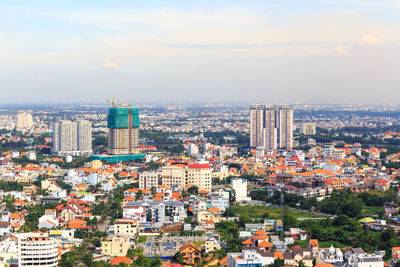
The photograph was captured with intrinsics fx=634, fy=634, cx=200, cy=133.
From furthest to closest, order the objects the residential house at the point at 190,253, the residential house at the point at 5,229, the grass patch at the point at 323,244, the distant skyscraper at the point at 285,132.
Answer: the distant skyscraper at the point at 285,132, the residential house at the point at 5,229, the grass patch at the point at 323,244, the residential house at the point at 190,253

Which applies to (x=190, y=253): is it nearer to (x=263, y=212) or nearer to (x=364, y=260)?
(x=364, y=260)

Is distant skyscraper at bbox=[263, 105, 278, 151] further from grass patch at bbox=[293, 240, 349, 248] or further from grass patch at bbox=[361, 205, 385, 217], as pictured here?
grass patch at bbox=[293, 240, 349, 248]

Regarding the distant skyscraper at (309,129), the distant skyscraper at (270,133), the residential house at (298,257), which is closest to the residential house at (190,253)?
the residential house at (298,257)

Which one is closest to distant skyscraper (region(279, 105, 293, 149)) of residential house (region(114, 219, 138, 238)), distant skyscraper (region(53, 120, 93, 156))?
distant skyscraper (region(53, 120, 93, 156))

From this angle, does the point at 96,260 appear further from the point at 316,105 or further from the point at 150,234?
the point at 316,105

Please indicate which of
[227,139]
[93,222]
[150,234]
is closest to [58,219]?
[93,222]

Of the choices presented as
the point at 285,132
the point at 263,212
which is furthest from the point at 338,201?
the point at 285,132

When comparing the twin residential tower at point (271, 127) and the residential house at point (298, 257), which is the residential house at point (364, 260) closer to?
the residential house at point (298, 257)
